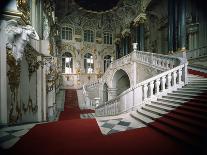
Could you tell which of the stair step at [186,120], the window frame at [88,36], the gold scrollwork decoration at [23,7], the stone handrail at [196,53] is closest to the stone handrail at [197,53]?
the stone handrail at [196,53]

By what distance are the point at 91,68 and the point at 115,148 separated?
67.4 ft

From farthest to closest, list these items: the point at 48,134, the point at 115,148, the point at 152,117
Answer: the point at 152,117 → the point at 48,134 → the point at 115,148

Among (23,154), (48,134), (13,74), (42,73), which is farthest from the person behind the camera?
(42,73)

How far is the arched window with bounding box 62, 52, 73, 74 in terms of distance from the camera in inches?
874

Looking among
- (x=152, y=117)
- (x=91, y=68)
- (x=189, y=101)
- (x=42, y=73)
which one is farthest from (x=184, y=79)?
(x=91, y=68)

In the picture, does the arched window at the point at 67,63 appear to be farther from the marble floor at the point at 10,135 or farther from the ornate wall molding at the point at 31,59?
the marble floor at the point at 10,135

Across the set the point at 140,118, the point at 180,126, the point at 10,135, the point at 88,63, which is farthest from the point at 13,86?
the point at 88,63

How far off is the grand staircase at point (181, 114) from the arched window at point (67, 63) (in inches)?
678

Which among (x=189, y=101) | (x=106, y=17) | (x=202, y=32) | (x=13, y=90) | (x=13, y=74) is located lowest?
(x=189, y=101)

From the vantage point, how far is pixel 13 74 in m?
4.83

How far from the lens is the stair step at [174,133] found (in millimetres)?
3475

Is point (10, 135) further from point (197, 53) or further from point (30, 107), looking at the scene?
point (197, 53)

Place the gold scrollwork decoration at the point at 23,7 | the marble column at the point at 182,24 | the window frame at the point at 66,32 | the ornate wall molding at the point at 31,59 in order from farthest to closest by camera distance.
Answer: the window frame at the point at 66,32, the marble column at the point at 182,24, the ornate wall molding at the point at 31,59, the gold scrollwork decoration at the point at 23,7

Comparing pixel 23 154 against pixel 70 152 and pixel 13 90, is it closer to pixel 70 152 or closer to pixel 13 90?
pixel 70 152
